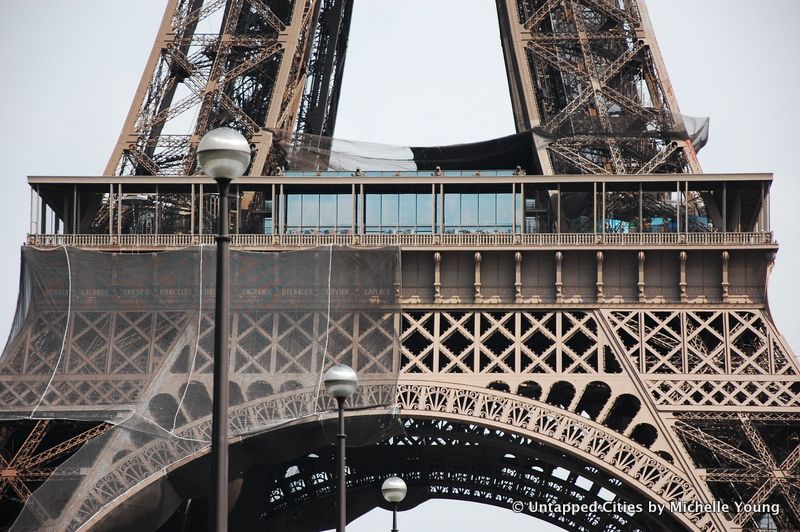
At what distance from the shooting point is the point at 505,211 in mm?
50156

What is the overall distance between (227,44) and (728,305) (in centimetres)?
1836

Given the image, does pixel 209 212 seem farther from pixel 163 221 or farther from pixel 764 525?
Result: pixel 764 525

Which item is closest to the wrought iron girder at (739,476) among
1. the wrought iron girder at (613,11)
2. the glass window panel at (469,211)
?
the glass window panel at (469,211)

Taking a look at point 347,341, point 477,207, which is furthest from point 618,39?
point 347,341

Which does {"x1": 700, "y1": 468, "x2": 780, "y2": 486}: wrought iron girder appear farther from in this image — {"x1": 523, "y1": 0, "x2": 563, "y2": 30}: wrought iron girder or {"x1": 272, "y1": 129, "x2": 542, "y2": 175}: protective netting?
{"x1": 523, "y1": 0, "x2": 563, "y2": 30}: wrought iron girder

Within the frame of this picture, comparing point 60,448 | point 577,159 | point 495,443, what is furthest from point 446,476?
point 60,448

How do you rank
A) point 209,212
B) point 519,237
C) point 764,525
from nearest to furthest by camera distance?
point 764,525, point 519,237, point 209,212

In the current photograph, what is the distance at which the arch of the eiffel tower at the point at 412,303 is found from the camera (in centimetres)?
4381

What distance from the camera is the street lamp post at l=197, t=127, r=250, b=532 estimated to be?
1748 cm

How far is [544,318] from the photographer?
46.8 meters

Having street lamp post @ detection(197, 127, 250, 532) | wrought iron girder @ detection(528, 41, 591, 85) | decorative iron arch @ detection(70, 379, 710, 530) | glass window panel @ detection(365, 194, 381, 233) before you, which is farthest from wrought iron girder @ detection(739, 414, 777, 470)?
street lamp post @ detection(197, 127, 250, 532)

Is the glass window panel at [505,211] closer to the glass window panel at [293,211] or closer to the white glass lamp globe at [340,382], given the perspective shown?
the glass window panel at [293,211]

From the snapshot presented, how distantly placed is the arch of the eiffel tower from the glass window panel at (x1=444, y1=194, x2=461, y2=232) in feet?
0.37

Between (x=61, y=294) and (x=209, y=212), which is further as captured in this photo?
(x=209, y=212)
